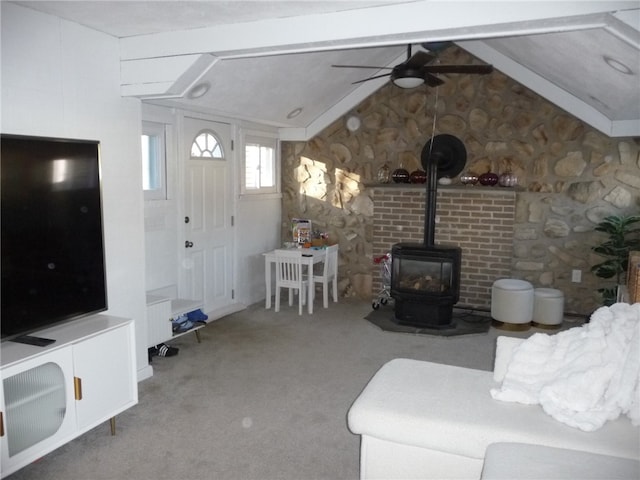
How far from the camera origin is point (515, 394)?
238 cm

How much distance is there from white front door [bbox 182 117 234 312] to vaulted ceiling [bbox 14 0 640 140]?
1.23 feet

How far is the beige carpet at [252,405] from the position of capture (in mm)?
2732

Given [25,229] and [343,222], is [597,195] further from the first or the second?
[25,229]

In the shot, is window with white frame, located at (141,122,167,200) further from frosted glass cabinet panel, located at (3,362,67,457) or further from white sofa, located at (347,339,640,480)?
white sofa, located at (347,339,640,480)

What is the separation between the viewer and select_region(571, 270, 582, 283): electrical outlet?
5.48 metres

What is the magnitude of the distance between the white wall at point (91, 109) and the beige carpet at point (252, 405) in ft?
1.94

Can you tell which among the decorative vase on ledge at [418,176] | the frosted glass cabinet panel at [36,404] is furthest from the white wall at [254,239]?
the frosted glass cabinet panel at [36,404]

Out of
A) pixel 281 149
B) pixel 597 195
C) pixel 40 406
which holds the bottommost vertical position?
pixel 40 406

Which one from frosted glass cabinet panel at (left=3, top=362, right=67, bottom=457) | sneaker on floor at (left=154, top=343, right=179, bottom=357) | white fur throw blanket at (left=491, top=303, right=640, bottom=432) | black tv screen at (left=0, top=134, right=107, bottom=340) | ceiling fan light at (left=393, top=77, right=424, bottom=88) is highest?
ceiling fan light at (left=393, top=77, right=424, bottom=88)

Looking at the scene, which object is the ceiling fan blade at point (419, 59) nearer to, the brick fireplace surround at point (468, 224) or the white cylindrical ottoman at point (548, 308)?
the brick fireplace surround at point (468, 224)

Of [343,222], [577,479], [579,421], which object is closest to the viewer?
[577,479]

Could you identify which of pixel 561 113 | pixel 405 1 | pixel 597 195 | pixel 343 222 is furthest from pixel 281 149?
pixel 405 1

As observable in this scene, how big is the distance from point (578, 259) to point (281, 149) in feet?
11.8

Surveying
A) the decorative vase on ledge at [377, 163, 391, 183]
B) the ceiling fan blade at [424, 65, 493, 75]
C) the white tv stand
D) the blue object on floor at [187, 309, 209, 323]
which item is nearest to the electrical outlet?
the decorative vase on ledge at [377, 163, 391, 183]
